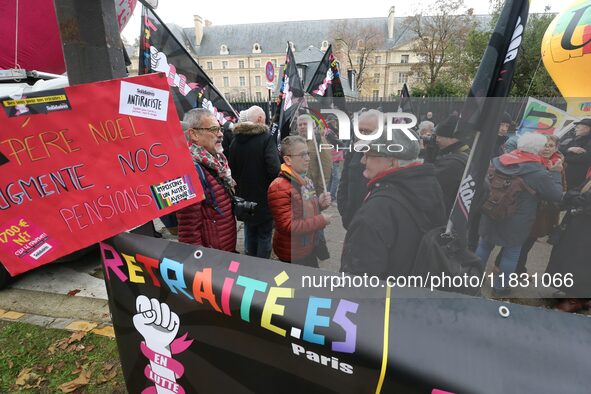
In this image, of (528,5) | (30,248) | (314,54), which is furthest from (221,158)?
(314,54)

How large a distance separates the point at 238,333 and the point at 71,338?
2170 millimetres

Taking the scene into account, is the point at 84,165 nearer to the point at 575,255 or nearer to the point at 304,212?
the point at 304,212

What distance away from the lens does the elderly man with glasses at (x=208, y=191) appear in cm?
230

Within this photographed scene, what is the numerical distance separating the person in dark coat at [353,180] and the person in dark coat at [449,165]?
0.24m

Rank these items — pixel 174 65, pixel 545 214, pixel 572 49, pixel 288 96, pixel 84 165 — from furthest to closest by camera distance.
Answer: pixel 288 96 < pixel 572 49 < pixel 174 65 < pixel 84 165 < pixel 545 214

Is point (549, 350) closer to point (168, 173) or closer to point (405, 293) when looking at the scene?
point (405, 293)

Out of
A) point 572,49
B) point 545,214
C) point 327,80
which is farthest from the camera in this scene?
point 327,80

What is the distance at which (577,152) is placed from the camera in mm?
1134

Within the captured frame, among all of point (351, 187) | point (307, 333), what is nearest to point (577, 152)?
point (351, 187)

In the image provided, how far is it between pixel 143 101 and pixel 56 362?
2.27 m

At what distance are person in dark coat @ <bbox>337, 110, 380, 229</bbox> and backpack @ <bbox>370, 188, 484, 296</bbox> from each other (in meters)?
0.11

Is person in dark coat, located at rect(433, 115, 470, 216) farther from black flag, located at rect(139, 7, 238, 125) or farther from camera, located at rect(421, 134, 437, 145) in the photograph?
black flag, located at rect(139, 7, 238, 125)

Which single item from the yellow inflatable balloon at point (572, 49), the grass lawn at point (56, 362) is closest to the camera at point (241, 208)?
the grass lawn at point (56, 362)

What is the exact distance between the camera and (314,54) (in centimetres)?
3192
